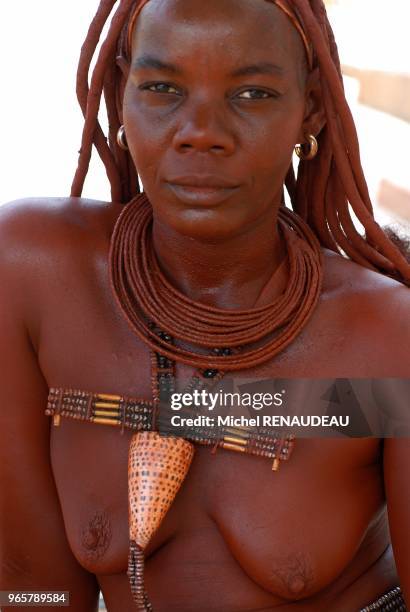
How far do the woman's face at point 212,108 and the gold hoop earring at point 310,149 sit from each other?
157 millimetres

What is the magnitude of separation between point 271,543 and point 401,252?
2.35ft

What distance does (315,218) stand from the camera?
2434mm

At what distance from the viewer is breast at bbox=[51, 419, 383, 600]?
2186mm

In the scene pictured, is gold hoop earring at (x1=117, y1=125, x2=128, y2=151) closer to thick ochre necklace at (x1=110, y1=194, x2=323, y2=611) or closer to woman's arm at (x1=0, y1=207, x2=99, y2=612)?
thick ochre necklace at (x1=110, y1=194, x2=323, y2=611)

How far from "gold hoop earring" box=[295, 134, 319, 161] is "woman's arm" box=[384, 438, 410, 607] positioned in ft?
1.96

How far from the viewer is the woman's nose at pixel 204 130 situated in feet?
6.59

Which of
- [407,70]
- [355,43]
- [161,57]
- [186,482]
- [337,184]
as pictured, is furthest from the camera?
[355,43]

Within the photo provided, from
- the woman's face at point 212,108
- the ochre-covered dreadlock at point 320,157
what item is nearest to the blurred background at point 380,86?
the ochre-covered dreadlock at point 320,157

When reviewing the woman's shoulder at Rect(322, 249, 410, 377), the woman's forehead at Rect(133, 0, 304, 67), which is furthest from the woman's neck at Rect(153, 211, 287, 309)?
the woman's forehead at Rect(133, 0, 304, 67)

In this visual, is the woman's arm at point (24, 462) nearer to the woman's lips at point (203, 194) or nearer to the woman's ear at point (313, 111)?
the woman's lips at point (203, 194)

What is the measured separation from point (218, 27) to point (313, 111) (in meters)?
0.35

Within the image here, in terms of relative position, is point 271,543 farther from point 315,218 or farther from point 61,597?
point 315,218

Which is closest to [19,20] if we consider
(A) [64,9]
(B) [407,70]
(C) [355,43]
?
(A) [64,9]

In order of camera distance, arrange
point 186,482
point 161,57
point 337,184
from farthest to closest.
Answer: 1. point 337,184
2. point 186,482
3. point 161,57
